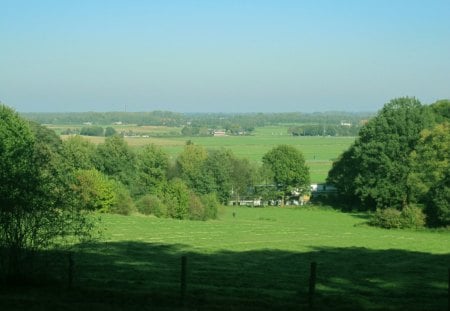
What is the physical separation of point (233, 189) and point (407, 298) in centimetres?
8053

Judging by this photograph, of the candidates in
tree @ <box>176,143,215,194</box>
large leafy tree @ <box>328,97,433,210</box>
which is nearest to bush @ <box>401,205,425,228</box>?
large leafy tree @ <box>328,97,433,210</box>

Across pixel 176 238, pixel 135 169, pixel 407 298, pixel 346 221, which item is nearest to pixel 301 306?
pixel 407 298

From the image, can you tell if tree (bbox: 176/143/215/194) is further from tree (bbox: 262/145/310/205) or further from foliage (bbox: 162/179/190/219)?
foliage (bbox: 162/179/190/219)

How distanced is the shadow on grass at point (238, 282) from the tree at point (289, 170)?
62836 mm

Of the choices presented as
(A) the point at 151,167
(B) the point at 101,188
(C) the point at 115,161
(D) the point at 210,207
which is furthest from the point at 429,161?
(C) the point at 115,161

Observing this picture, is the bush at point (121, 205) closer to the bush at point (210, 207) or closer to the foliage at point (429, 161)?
the bush at point (210, 207)

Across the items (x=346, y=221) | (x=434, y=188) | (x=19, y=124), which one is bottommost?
(x=346, y=221)

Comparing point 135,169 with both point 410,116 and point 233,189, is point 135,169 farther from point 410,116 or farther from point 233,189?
point 410,116

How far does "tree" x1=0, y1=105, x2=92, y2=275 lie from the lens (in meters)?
16.7

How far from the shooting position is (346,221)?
7081 cm

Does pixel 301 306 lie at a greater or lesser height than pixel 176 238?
greater

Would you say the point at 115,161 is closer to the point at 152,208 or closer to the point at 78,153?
the point at 78,153

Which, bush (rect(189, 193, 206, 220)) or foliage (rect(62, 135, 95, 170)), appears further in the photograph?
foliage (rect(62, 135, 95, 170))

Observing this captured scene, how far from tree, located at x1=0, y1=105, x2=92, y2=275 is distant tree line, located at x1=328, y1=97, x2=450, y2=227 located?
163 ft
